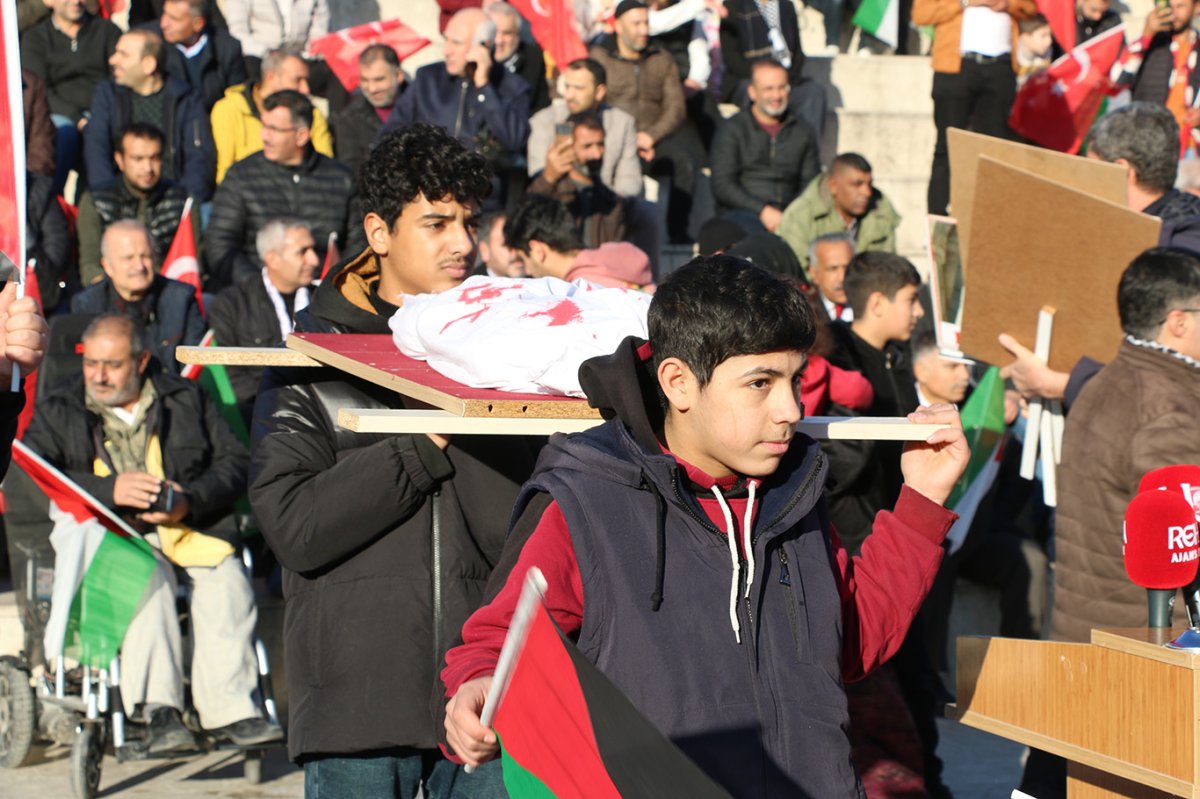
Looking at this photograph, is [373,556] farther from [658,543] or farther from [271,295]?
[271,295]

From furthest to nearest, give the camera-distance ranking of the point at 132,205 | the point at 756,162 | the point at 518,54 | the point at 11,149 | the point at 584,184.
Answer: the point at 518,54
the point at 756,162
the point at 584,184
the point at 132,205
the point at 11,149

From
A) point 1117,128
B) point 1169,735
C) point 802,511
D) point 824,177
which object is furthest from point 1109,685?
point 824,177

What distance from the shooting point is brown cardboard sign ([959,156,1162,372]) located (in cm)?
515

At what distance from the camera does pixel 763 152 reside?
464 inches

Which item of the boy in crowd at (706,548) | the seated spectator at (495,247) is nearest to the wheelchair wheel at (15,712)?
the seated spectator at (495,247)

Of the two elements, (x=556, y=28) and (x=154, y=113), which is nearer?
(x=154, y=113)

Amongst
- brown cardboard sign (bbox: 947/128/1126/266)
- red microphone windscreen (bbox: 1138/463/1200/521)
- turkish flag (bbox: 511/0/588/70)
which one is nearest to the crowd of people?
turkish flag (bbox: 511/0/588/70)

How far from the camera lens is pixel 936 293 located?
5832mm

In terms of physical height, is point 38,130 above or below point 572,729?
above

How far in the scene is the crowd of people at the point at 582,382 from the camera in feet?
8.98

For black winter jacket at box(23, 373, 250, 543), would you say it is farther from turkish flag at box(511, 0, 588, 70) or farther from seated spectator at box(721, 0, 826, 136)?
seated spectator at box(721, 0, 826, 136)

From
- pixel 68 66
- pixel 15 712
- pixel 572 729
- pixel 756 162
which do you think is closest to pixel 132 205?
pixel 68 66

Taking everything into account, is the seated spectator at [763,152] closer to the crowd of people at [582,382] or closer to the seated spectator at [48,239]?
the crowd of people at [582,382]

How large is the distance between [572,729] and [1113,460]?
3.05 m
